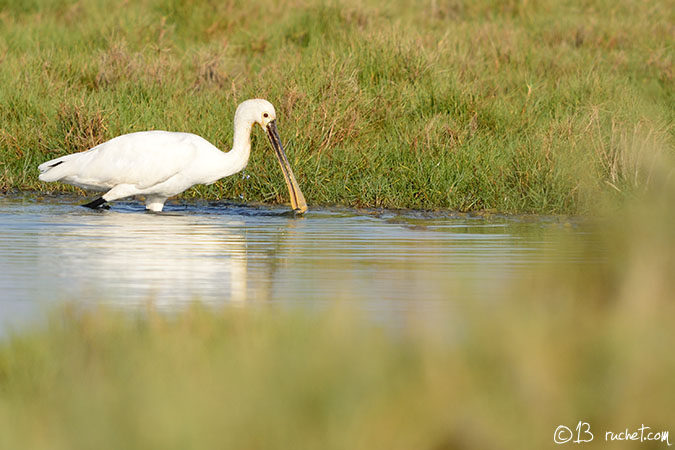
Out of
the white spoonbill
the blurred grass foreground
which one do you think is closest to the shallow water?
the white spoonbill

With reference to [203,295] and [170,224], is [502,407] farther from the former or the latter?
[170,224]

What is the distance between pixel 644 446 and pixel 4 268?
4.83 meters

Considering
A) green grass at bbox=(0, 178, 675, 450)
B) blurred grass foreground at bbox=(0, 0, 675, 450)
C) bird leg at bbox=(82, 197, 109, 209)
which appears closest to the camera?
green grass at bbox=(0, 178, 675, 450)

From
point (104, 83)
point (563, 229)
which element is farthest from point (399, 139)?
point (104, 83)

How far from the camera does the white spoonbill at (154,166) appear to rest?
10.9 metres

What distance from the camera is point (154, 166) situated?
10.9 metres

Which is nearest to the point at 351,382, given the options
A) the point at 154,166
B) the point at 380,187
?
the point at 154,166

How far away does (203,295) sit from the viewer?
6797 mm

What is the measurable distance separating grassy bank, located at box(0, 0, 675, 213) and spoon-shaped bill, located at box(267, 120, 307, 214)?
19.5 inches

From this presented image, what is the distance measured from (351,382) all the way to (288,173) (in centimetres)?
772

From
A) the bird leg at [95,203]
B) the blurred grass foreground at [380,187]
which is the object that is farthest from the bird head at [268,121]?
the bird leg at [95,203]

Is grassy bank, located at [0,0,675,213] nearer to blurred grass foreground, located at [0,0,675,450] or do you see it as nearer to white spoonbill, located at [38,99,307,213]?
blurred grass foreground, located at [0,0,675,450]

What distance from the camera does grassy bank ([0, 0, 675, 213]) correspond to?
11.5 metres

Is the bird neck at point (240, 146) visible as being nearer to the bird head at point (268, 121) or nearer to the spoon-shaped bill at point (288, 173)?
the bird head at point (268, 121)
